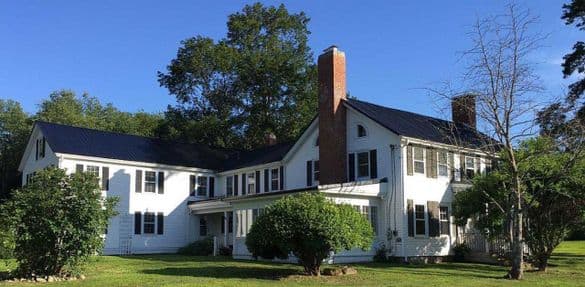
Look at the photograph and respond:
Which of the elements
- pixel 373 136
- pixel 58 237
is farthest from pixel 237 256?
pixel 58 237

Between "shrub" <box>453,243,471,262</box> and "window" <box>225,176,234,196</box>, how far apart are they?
14922 millimetres

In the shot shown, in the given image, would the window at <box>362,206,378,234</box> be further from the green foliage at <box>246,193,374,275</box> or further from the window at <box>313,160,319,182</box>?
the green foliage at <box>246,193,374,275</box>

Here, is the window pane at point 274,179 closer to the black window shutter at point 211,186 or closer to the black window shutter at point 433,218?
the black window shutter at point 211,186

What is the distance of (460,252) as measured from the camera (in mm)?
28703

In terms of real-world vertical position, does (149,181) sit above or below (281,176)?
below

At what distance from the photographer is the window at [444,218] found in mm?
29031

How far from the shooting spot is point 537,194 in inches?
866

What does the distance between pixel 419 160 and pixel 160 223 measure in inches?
641

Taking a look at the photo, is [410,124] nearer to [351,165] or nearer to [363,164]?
[363,164]

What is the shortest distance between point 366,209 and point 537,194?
751 centimetres

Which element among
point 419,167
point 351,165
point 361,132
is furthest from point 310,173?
point 419,167

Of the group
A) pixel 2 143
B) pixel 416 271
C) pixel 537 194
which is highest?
pixel 2 143

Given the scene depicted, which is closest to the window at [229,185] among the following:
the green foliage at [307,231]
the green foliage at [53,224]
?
the green foliage at [307,231]

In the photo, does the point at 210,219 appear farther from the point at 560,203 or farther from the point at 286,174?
the point at 560,203
